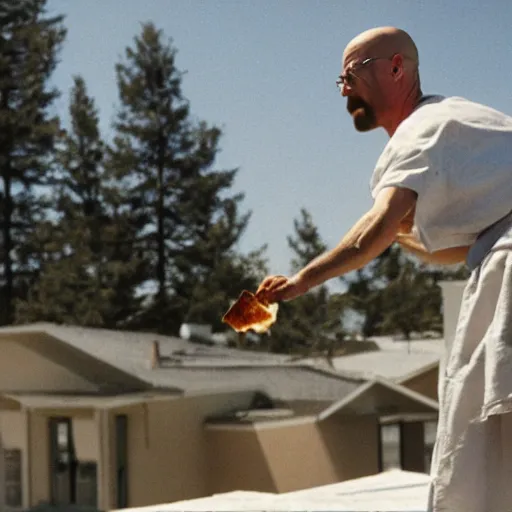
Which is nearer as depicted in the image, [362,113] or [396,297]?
[362,113]

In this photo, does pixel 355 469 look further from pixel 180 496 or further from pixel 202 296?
pixel 202 296

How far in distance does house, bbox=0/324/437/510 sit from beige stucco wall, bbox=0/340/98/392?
1 centimetres

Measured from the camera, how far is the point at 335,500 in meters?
2.77

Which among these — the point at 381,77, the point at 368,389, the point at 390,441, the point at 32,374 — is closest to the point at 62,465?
the point at 32,374

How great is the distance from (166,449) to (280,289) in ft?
27.5

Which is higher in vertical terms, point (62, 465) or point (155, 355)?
point (155, 355)

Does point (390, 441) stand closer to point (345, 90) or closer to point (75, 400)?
point (75, 400)

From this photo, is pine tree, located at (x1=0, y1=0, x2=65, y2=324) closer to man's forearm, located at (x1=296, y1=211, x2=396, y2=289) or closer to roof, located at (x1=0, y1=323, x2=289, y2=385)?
roof, located at (x1=0, y1=323, x2=289, y2=385)


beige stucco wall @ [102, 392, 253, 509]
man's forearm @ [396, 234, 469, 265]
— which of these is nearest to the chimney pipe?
beige stucco wall @ [102, 392, 253, 509]

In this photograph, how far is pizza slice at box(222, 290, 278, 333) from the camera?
1.29 m

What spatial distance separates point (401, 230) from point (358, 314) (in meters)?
11.9

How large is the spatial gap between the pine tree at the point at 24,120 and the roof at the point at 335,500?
1238 cm

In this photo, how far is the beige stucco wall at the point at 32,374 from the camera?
384 inches

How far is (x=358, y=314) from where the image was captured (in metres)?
13.1
